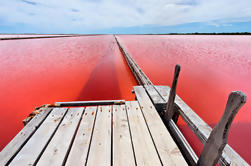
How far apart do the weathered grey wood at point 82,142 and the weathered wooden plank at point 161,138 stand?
977mm

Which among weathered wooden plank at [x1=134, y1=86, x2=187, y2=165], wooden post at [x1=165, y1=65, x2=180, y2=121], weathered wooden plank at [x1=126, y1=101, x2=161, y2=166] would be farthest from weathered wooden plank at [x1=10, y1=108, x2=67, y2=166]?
wooden post at [x1=165, y1=65, x2=180, y2=121]

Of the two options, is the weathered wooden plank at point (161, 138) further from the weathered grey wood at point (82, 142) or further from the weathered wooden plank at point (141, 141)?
the weathered grey wood at point (82, 142)

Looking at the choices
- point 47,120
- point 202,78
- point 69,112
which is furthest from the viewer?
point 202,78

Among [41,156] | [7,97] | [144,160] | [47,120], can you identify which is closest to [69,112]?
[47,120]

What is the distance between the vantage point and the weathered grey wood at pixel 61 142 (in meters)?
1.33

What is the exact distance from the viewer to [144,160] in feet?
4.41

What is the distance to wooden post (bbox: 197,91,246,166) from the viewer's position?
0.90 metres

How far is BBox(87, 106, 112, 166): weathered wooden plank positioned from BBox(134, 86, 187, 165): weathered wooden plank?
680 millimetres

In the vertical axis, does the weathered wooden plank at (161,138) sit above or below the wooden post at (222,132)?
below

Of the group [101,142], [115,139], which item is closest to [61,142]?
[101,142]

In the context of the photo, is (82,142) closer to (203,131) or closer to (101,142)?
(101,142)

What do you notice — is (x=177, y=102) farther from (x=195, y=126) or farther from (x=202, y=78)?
(x=202, y=78)

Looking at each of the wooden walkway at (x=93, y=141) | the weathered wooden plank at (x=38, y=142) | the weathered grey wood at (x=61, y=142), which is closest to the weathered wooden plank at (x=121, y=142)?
the wooden walkway at (x=93, y=141)

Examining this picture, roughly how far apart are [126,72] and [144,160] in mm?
5184
